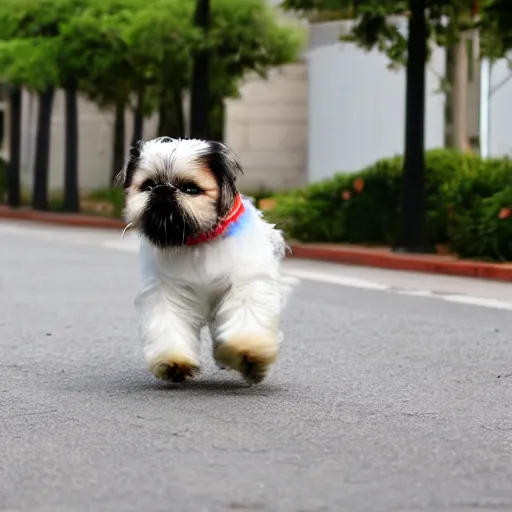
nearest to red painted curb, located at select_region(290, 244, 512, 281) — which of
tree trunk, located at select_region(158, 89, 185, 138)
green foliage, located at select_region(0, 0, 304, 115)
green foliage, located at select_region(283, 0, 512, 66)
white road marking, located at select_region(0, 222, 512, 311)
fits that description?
white road marking, located at select_region(0, 222, 512, 311)

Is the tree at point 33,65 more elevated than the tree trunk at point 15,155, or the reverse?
the tree at point 33,65

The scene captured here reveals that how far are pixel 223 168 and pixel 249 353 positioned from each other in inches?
35.4

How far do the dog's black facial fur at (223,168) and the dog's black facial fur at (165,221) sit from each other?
0.19 metres

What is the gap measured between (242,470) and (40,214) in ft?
108

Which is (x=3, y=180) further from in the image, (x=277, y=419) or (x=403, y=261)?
(x=277, y=419)

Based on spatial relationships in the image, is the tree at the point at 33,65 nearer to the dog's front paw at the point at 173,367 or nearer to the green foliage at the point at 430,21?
the green foliage at the point at 430,21

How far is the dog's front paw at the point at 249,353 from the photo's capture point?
26.9ft

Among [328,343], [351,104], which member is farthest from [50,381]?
[351,104]

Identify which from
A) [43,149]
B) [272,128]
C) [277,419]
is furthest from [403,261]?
[272,128]

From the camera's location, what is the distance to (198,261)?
8.35 m

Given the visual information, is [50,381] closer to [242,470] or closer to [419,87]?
[242,470]

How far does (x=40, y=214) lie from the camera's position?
128 feet

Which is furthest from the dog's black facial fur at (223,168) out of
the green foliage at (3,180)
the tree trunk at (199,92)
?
the green foliage at (3,180)

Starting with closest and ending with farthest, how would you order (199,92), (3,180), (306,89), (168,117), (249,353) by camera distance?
1. (249,353)
2. (199,92)
3. (168,117)
4. (306,89)
5. (3,180)
